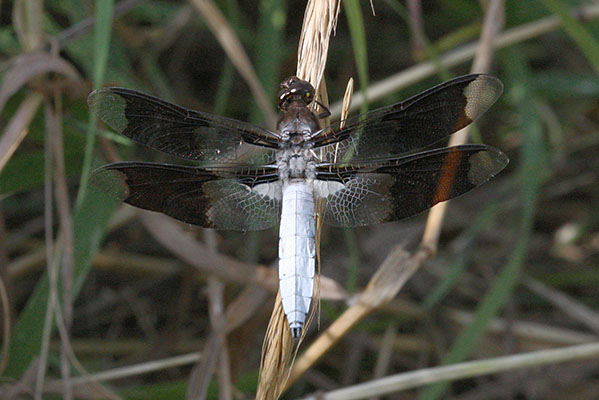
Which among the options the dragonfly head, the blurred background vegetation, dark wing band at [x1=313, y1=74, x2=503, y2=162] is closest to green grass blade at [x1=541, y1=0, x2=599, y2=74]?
the blurred background vegetation

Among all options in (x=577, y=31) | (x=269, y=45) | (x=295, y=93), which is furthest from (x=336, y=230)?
(x=295, y=93)

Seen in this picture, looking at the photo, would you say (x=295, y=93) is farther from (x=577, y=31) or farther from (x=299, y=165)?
(x=577, y=31)

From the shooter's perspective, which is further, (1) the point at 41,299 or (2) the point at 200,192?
(1) the point at 41,299

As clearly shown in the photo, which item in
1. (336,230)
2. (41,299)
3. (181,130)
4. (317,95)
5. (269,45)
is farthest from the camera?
(336,230)

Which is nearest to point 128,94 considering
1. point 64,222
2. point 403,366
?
point 64,222

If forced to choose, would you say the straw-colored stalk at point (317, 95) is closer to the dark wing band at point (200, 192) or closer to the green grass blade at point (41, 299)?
the dark wing band at point (200, 192)

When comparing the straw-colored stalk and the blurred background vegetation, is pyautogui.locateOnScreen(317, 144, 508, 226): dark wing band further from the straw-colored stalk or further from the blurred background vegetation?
the blurred background vegetation

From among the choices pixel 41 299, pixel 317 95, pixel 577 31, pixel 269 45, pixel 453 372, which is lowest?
pixel 453 372

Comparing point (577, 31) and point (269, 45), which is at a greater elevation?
point (269, 45)

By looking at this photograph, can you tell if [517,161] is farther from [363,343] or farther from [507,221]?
[363,343]
